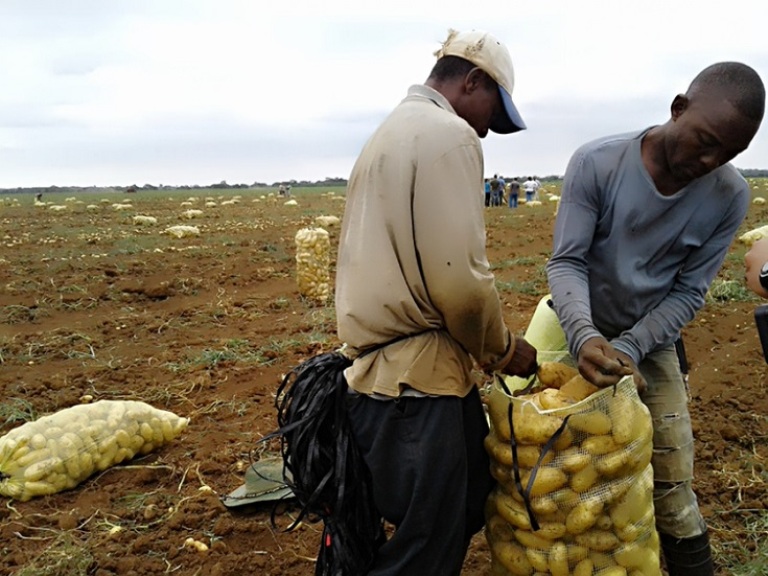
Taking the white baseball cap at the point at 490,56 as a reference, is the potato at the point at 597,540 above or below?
below

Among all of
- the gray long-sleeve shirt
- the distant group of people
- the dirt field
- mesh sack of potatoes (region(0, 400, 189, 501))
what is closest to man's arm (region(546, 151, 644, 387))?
the gray long-sleeve shirt

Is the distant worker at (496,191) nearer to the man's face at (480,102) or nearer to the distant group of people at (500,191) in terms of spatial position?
the distant group of people at (500,191)

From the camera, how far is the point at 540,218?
20.8m

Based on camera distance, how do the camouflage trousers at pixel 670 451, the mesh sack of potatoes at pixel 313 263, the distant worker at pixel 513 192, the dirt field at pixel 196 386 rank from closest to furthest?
the camouflage trousers at pixel 670 451
the dirt field at pixel 196 386
the mesh sack of potatoes at pixel 313 263
the distant worker at pixel 513 192

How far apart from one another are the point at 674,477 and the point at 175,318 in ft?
21.8

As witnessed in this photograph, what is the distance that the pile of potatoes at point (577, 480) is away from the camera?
1933 mm

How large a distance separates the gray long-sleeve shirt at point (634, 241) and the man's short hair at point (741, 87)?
297 mm

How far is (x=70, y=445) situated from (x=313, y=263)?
4894 millimetres

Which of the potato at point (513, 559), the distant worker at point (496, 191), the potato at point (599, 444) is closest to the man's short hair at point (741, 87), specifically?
the potato at point (599, 444)

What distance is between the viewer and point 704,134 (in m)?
2.00

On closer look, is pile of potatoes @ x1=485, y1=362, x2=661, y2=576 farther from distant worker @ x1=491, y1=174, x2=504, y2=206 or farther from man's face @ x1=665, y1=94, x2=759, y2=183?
distant worker @ x1=491, y1=174, x2=504, y2=206

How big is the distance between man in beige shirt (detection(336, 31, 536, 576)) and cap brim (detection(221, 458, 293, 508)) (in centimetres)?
146

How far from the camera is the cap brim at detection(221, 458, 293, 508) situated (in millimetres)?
3385

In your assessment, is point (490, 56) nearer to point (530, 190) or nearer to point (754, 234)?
point (754, 234)
